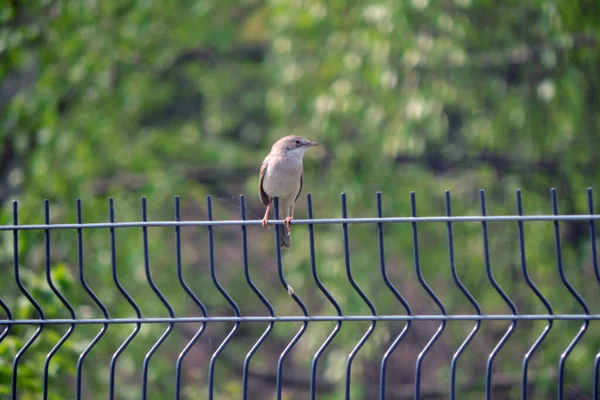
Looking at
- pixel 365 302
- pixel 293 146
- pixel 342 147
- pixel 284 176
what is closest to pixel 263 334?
pixel 365 302

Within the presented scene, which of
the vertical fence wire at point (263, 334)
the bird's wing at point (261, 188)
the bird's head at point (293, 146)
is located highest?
the bird's head at point (293, 146)

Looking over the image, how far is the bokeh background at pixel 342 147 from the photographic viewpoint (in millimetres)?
9172

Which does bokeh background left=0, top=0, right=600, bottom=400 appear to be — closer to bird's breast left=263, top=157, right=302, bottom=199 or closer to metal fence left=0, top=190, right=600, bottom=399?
bird's breast left=263, top=157, right=302, bottom=199

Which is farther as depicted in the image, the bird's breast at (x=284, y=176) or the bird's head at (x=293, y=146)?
the bird's head at (x=293, y=146)

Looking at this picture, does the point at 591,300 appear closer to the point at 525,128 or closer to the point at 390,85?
the point at 525,128

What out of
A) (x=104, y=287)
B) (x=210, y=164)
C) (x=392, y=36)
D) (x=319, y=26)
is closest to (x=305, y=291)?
(x=210, y=164)

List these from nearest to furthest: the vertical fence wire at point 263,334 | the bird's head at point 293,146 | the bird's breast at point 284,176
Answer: the vertical fence wire at point 263,334 < the bird's breast at point 284,176 < the bird's head at point 293,146

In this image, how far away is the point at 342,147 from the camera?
10266mm

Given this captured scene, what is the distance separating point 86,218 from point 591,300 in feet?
21.2

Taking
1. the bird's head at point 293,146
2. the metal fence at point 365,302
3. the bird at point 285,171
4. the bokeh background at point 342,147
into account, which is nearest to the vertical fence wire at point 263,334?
the metal fence at point 365,302

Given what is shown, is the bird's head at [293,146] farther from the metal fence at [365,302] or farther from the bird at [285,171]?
the metal fence at [365,302]

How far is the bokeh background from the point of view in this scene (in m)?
9.17

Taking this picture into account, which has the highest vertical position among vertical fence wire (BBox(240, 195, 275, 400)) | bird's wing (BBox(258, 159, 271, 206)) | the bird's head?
the bird's head

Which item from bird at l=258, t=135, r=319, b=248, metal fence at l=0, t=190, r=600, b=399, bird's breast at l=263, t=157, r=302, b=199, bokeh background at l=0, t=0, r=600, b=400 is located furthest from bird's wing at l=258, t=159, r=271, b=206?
metal fence at l=0, t=190, r=600, b=399
